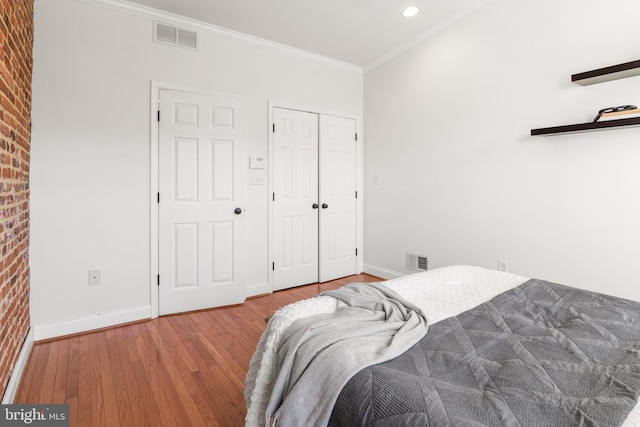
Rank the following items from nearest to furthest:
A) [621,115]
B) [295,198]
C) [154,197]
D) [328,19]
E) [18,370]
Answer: [18,370] → [621,115] → [154,197] → [328,19] → [295,198]

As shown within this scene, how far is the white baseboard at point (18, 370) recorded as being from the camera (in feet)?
5.22

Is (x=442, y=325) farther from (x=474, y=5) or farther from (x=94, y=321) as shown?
(x=474, y=5)

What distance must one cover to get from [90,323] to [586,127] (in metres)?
3.92

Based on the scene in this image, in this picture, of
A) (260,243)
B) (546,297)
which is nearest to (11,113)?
(260,243)

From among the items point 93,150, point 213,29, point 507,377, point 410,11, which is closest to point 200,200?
point 93,150

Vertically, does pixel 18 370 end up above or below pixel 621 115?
below

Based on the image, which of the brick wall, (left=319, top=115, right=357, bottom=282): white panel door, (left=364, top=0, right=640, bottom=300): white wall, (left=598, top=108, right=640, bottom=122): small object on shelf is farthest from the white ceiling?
(left=598, top=108, right=640, bottom=122): small object on shelf

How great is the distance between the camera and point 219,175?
3.01 meters

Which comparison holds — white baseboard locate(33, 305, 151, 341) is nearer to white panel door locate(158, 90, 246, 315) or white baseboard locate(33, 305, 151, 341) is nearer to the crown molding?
white panel door locate(158, 90, 246, 315)

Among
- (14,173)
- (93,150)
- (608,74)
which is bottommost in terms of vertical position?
(14,173)

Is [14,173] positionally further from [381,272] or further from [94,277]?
[381,272]

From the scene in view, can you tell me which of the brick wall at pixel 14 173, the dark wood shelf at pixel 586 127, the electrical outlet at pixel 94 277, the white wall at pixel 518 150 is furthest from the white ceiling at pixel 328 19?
the electrical outlet at pixel 94 277

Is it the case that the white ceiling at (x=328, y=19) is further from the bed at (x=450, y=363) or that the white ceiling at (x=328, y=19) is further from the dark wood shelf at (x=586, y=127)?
the bed at (x=450, y=363)

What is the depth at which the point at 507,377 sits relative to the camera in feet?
2.69
